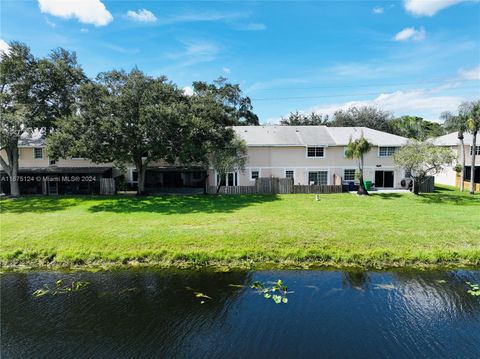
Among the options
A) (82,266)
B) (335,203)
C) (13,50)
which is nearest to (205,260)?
(82,266)

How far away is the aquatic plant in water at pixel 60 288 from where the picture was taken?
1191cm

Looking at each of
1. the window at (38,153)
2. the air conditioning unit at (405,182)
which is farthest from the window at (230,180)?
the window at (38,153)

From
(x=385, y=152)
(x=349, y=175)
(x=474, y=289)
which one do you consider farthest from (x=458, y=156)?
(x=474, y=289)

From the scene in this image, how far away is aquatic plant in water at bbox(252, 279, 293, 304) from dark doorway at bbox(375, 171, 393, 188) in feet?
79.7

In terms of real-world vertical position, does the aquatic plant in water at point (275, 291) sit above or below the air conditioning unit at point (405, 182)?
below

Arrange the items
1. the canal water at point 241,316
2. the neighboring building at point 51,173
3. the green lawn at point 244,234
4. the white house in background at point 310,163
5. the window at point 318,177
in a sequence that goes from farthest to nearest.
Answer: the window at point 318,177 → the white house in background at point 310,163 → the neighboring building at point 51,173 → the green lawn at point 244,234 → the canal water at point 241,316

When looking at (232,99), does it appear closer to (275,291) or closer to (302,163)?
(302,163)

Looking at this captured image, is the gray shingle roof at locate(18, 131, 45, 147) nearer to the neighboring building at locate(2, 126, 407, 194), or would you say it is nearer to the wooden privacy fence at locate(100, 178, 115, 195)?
the neighboring building at locate(2, 126, 407, 194)

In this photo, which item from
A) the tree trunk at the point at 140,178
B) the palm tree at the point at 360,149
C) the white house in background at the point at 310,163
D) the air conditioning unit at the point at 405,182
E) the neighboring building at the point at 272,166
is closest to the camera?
the palm tree at the point at 360,149

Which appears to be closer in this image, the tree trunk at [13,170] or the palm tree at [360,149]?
the palm tree at [360,149]

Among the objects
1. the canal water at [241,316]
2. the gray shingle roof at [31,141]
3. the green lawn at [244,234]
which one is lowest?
the canal water at [241,316]

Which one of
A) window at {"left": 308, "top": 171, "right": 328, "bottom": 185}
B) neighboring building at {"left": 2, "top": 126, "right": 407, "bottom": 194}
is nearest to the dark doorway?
neighboring building at {"left": 2, "top": 126, "right": 407, "bottom": 194}

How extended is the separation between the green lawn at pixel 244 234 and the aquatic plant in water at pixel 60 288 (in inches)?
80.7

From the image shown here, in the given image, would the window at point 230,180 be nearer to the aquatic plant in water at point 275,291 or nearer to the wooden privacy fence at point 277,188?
the wooden privacy fence at point 277,188
